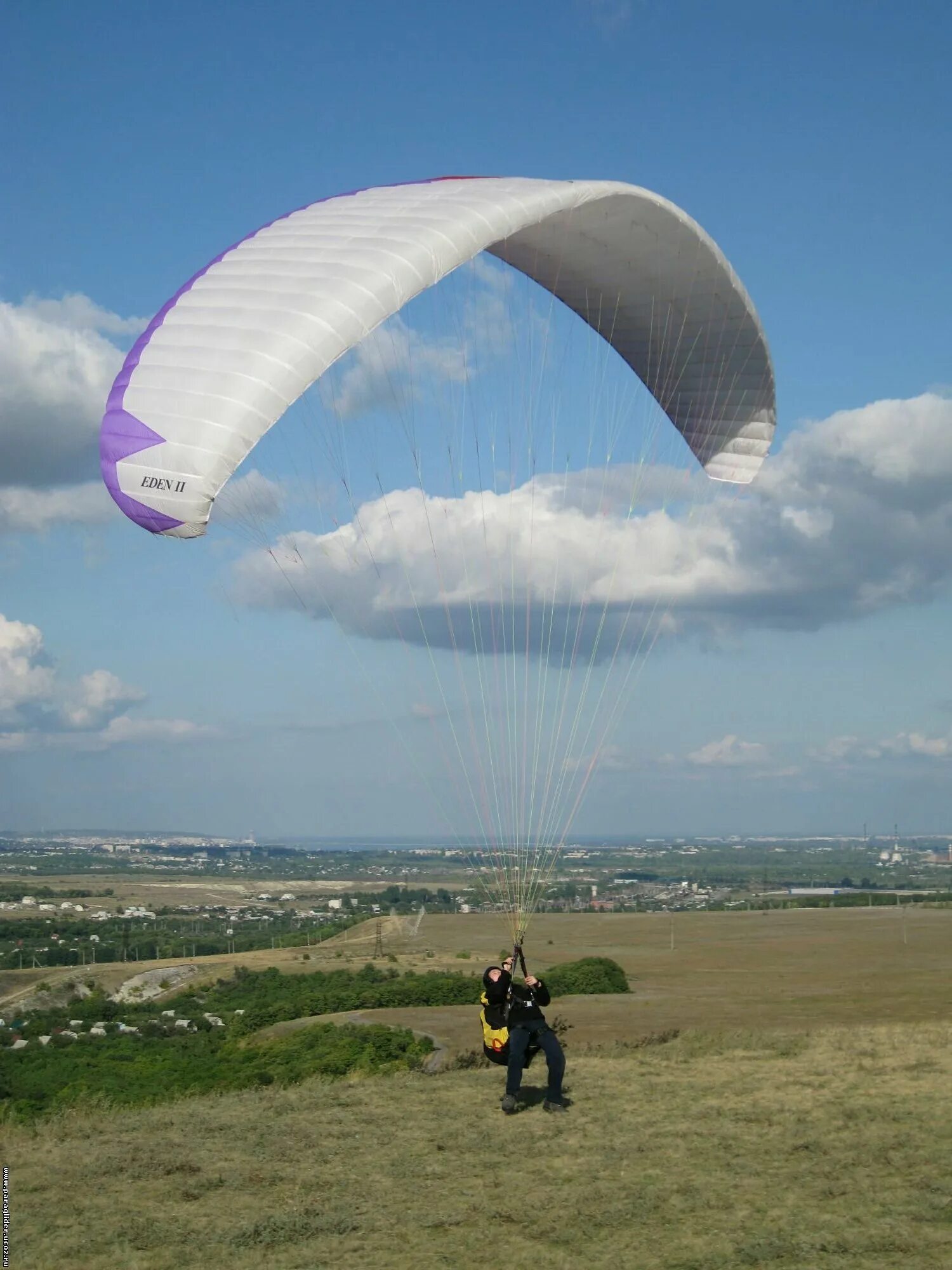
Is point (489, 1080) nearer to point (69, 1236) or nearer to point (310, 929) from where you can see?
point (69, 1236)

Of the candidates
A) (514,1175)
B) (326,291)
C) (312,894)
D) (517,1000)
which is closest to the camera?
(514,1175)

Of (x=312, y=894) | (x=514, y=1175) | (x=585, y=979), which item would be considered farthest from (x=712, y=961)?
(x=312, y=894)

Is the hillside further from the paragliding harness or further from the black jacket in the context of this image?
the black jacket

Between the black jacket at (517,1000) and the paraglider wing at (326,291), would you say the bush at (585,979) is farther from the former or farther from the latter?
the paraglider wing at (326,291)

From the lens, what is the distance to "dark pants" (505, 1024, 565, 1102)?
34.5 feet

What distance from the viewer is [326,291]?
9.83 metres

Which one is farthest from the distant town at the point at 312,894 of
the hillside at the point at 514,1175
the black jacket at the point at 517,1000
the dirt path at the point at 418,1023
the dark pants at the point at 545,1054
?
the hillside at the point at 514,1175

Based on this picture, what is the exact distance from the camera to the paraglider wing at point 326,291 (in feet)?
30.4

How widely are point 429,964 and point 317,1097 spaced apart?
A: 18.4 meters

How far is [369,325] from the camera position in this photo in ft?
32.0

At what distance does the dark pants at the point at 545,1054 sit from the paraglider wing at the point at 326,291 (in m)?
5.26

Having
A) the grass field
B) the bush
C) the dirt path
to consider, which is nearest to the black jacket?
Result: the dirt path

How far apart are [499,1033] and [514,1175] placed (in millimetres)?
2201

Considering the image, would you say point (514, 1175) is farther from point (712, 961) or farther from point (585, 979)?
point (712, 961)
